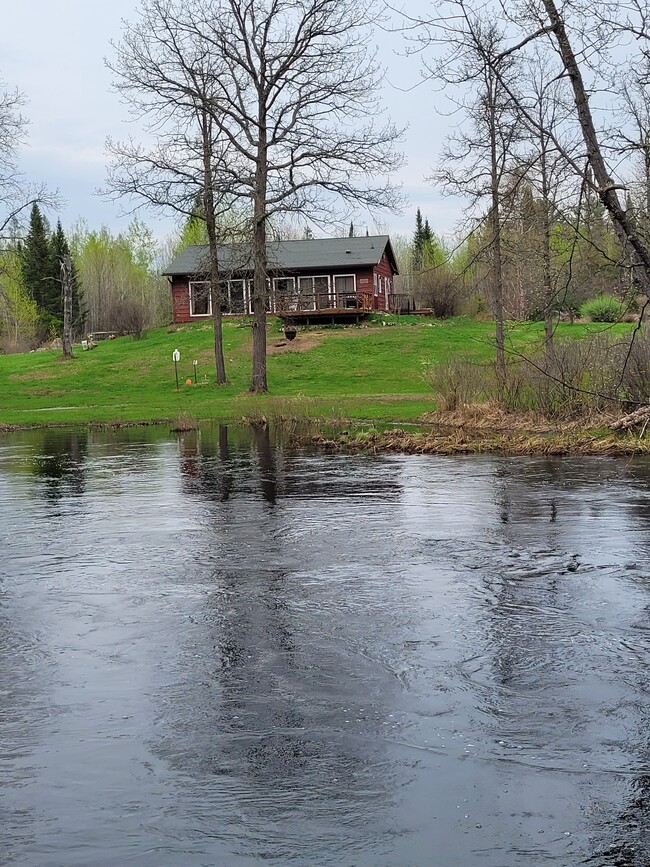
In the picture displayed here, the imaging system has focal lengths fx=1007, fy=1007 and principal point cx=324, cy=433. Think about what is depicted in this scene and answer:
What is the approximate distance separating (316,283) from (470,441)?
144 ft

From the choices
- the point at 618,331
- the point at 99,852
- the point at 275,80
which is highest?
the point at 275,80

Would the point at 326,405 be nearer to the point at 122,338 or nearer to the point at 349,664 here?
the point at 349,664

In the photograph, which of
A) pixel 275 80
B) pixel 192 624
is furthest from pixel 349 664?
pixel 275 80

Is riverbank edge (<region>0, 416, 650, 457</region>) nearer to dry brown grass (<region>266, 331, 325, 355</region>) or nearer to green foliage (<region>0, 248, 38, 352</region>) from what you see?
dry brown grass (<region>266, 331, 325, 355</region>)

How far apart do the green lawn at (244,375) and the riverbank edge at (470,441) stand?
117 inches

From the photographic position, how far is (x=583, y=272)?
34.1 feet

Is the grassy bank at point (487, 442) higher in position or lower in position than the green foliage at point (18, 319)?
lower

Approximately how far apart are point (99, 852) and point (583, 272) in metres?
7.55

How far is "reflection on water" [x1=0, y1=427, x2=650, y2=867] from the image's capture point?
17.1ft

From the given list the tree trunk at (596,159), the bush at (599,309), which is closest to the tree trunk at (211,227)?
the bush at (599,309)

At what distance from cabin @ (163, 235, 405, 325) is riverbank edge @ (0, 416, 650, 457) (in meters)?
33.3

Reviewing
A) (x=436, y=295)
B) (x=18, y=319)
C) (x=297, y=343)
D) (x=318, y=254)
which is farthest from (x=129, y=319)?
(x=18, y=319)

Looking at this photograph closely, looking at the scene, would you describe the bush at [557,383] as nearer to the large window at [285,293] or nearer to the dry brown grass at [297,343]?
the large window at [285,293]

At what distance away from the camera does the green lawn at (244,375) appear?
3469 centimetres
